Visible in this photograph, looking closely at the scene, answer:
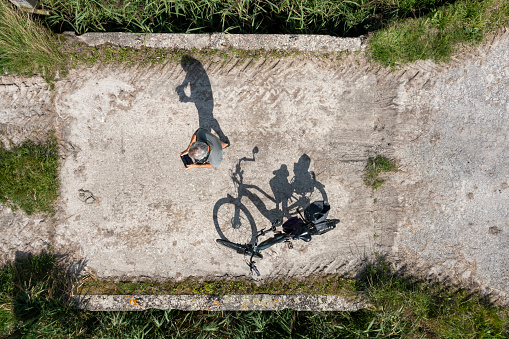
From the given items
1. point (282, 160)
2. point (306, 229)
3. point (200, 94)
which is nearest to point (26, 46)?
point (200, 94)

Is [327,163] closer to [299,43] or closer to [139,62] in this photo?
[299,43]

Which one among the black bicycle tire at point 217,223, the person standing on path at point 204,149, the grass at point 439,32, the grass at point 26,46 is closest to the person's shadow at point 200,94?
the person standing on path at point 204,149

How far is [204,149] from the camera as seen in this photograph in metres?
→ 3.45

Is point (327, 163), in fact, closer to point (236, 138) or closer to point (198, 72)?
point (236, 138)

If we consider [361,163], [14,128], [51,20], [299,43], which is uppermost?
[51,20]

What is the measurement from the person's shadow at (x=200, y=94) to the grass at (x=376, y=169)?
7.28ft

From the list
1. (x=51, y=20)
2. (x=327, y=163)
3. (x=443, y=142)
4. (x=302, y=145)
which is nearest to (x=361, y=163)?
(x=327, y=163)

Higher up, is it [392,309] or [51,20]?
[51,20]

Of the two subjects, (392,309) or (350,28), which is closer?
(392,309)

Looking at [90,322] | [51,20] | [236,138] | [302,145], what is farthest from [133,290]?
[51,20]

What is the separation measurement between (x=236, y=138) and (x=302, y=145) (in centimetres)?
102

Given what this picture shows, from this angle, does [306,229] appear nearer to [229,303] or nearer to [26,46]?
[229,303]

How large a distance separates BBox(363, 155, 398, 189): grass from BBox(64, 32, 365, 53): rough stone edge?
1.70m

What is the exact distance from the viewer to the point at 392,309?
4.15m
